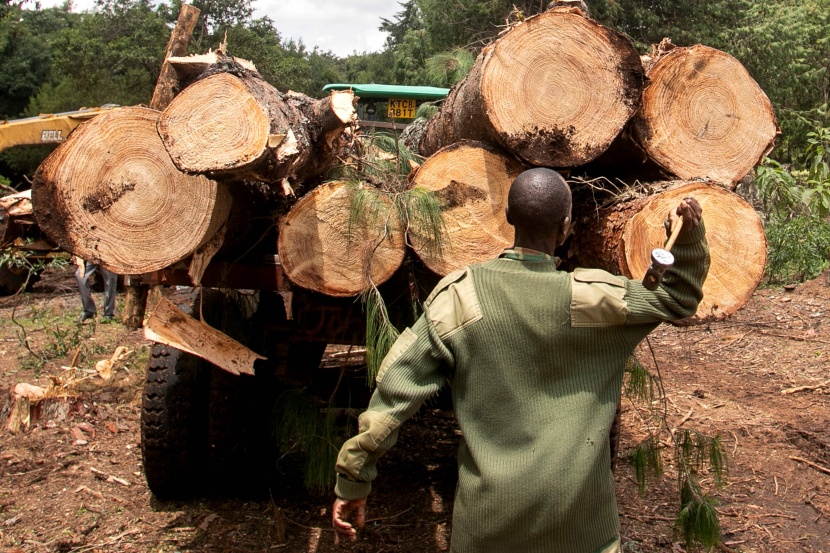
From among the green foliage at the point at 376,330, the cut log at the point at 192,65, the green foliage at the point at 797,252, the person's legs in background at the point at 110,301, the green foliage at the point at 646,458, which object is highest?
the cut log at the point at 192,65

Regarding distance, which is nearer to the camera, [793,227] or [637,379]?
[637,379]

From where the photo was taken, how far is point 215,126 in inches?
98.0

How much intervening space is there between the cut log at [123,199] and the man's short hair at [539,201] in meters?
1.20

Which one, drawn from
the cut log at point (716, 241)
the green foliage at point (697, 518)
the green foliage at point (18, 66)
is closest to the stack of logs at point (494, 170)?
the cut log at point (716, 241)

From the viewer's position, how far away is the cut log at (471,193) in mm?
2859

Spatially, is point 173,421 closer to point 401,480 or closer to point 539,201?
point 401,480

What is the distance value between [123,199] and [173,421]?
124 cm

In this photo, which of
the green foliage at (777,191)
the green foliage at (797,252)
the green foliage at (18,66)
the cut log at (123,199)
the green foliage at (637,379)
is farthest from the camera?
the green foliage at (18,66)

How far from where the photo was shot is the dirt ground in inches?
139

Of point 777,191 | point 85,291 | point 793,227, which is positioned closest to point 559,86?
point 85,291

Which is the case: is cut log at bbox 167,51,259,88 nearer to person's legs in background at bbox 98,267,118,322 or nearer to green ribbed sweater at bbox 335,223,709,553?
green ribbed sweater at bbox 335,223,709,553

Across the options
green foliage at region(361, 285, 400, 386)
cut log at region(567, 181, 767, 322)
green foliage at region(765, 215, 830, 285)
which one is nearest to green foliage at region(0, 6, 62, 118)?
green foliage at region(765, 215, 830, 285)

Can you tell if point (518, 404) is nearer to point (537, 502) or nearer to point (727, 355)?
point (537, 502)

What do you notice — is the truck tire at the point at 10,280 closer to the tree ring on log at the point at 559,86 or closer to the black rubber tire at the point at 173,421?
the black rubber tire at the point at 173,421
